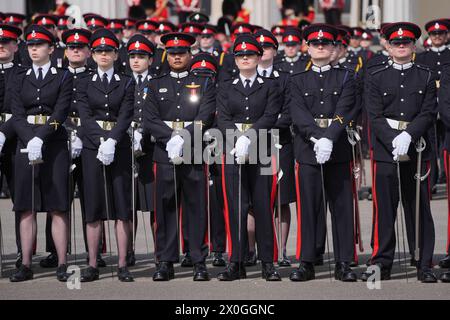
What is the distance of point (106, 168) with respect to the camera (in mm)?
11766

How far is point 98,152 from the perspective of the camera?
1168 centimetres

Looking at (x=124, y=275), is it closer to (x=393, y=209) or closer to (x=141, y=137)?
(x=141, y=137)

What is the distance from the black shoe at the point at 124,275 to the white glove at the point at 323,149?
5.84ft

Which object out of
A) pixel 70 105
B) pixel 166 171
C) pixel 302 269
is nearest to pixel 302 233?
pixel 302 269

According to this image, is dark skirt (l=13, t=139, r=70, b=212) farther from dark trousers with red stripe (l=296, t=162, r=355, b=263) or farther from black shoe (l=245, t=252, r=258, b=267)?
dark trousers with red stripe (l=296, t=162, r=355, b=263)

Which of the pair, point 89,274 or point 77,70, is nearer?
point 89,274

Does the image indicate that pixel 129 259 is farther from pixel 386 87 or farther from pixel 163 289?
pixel 386 87

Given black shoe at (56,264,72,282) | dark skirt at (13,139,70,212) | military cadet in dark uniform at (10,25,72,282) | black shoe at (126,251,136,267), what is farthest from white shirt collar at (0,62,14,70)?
black shoe at (126,251,136,267)

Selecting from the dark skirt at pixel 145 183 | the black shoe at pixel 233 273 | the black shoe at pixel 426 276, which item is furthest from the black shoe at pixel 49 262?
the black shoe at pixel 426 276

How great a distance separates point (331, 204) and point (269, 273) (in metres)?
0.75

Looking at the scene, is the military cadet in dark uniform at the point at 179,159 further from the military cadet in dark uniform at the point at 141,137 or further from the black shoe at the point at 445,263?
the black shoe at the point at 445,263

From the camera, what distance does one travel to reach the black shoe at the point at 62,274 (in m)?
11.7

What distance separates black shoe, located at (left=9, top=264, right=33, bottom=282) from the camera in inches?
457

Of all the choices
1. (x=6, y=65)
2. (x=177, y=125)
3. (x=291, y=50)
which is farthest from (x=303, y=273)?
(x=291, y=50)
